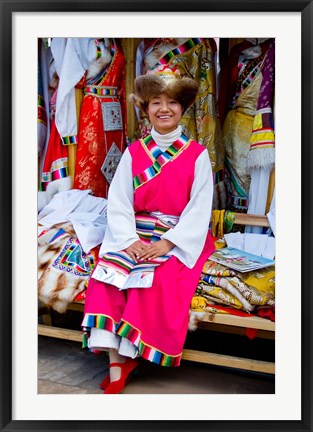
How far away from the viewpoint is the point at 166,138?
119 inches

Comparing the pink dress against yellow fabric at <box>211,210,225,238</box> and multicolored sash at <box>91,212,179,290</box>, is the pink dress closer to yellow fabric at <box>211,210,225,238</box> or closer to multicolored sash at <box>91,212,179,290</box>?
multicolored sash at <box>91,212,179,290</box>

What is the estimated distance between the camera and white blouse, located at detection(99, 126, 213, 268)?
9.48 feet

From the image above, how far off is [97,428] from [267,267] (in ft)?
4.35

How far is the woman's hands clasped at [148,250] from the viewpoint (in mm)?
2852

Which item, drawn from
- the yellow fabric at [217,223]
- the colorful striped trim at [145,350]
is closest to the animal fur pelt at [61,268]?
the colorful striped trim at [145,350]

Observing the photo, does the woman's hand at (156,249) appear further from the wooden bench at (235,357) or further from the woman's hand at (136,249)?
the wooden bench at (235,357)

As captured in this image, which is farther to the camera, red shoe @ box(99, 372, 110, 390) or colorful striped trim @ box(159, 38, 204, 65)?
colorful striped trim @ box(159, 38, 204, 65)

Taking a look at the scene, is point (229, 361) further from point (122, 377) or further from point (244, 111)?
point (244, 111)

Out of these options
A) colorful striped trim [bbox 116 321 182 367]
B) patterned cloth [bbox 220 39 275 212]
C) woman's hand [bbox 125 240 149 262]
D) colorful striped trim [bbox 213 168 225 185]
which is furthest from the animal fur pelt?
patterned cloth [bbox 220 39 275 212]

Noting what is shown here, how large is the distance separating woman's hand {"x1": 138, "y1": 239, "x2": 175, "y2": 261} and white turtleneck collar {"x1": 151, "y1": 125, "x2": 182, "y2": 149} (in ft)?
1.75

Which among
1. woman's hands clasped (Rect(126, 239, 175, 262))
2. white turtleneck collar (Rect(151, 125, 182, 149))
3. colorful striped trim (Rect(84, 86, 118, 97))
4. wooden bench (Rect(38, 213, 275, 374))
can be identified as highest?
colorful striped trim (Rect(84, 86, 118, 97))

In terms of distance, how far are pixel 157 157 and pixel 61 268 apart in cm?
83

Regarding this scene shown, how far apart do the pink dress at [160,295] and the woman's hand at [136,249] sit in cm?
14

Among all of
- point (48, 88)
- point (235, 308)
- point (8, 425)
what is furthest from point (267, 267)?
point (48, 88)
